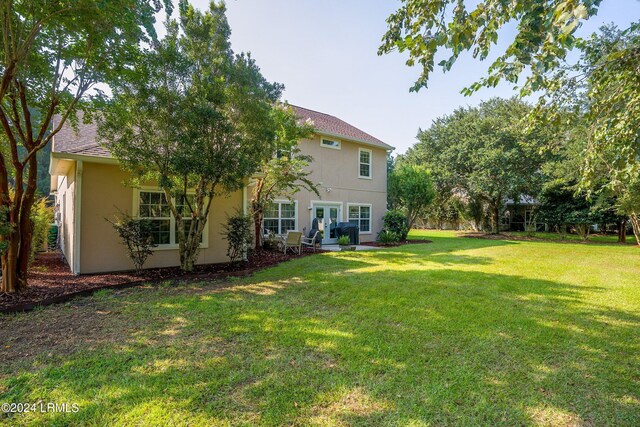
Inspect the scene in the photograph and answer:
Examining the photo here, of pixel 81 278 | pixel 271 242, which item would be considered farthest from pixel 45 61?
pixel 271 242

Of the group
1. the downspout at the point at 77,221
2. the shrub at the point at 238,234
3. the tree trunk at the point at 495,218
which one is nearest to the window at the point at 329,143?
the shrub at the point at 238,234

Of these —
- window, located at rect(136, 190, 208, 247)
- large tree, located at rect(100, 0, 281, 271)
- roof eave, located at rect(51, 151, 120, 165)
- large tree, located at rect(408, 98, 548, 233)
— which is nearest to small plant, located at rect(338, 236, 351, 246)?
window, located at rect(136, 190, 208, 247)

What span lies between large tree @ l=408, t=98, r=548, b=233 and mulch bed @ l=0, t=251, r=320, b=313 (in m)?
16.8

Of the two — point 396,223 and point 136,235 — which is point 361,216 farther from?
point 136,235

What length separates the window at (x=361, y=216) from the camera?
53.6ft

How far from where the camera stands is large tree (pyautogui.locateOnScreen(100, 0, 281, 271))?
6.50 m

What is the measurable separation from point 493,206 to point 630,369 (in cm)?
2235

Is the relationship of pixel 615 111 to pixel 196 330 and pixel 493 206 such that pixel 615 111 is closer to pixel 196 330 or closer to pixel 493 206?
pixel 196 330

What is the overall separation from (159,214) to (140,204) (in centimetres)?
54

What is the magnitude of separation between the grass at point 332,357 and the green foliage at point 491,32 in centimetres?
297

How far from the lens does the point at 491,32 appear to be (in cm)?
317

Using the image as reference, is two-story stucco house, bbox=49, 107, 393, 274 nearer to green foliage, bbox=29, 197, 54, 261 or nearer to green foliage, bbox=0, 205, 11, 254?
green foliage, bbox=29, 197, 54, 261

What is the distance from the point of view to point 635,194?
41.0 ft

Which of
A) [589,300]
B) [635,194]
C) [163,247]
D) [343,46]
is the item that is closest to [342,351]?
[589,300]
